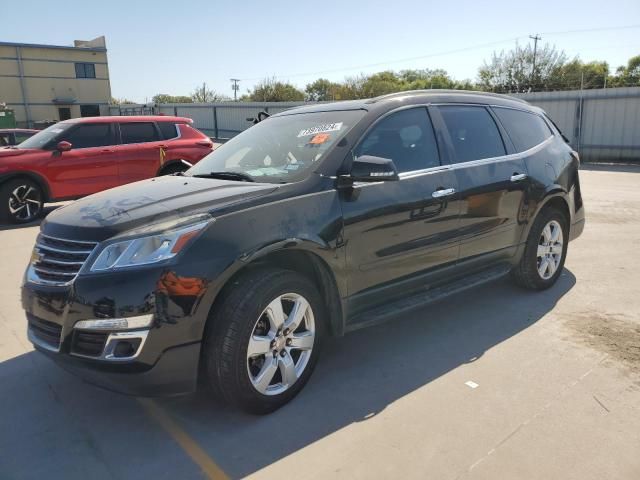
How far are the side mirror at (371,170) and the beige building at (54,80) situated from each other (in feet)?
143

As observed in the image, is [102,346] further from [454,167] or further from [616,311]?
[616,311]

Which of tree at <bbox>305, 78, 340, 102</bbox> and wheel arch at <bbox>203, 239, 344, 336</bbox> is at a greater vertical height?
tree at <bbox>305, 78, 340, 102</bbox>

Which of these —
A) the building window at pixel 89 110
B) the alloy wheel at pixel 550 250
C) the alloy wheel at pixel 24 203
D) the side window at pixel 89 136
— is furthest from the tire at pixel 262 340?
the building window at pixel 89 110

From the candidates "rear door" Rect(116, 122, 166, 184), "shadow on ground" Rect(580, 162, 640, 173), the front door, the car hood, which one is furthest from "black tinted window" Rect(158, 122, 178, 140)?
"shadow on ground" Rect(580, 162, 640, 173)

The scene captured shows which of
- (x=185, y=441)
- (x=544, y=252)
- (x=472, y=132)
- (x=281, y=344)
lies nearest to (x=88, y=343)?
(x=185, y=441)

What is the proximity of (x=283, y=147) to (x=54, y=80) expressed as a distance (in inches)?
1796

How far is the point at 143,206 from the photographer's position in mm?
3045

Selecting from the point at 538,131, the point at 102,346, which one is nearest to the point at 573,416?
the point at 102,346

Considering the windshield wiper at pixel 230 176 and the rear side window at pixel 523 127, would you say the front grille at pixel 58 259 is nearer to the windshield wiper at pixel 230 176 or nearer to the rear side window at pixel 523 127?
the windshield wiper at pixel 230 176

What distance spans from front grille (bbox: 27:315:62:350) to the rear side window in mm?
3904

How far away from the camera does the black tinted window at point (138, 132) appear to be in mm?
9656

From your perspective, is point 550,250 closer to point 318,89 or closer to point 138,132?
point 138,132

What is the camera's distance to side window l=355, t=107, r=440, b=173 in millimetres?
3666

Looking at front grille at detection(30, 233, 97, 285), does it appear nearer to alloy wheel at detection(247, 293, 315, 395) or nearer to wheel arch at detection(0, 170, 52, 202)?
alloy wheel at detection(247, 293, 315, 395)
